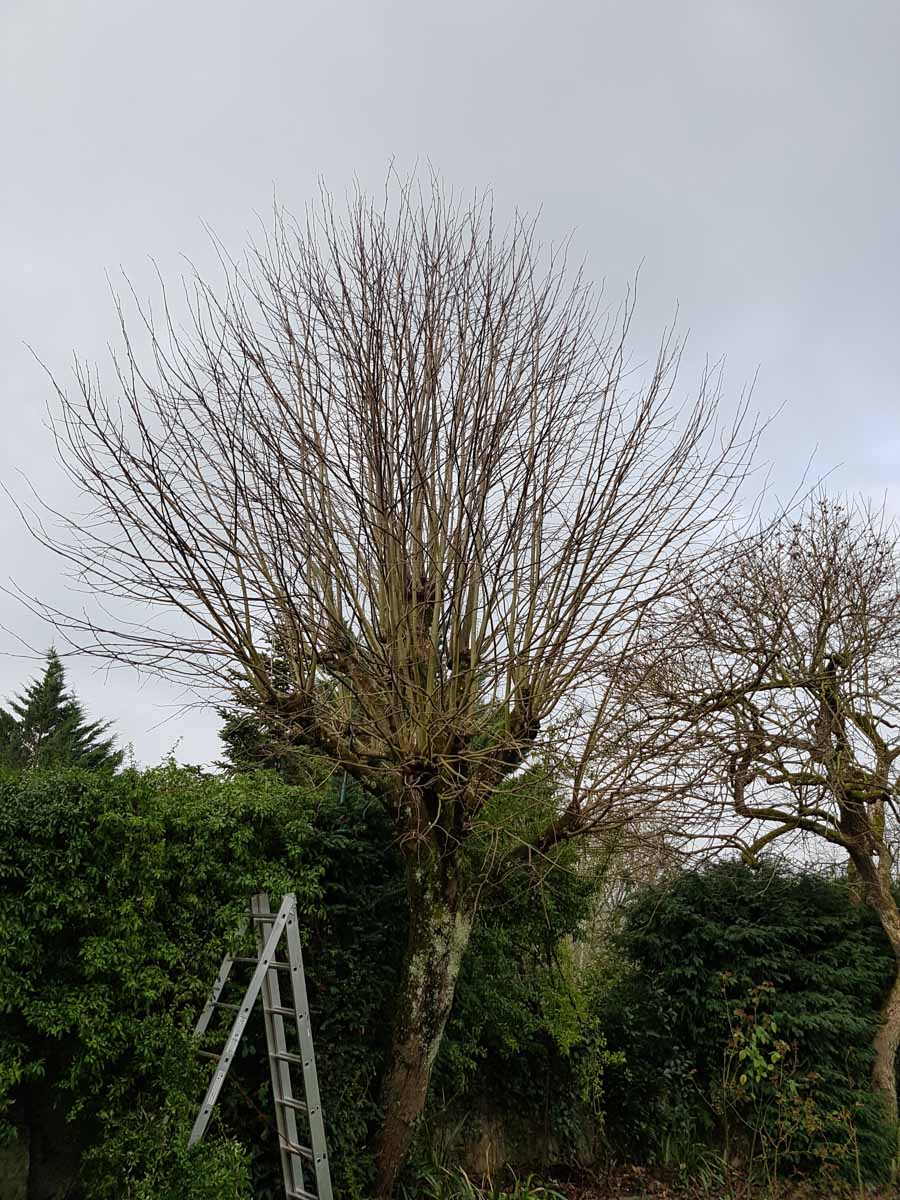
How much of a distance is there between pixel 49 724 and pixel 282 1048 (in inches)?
711

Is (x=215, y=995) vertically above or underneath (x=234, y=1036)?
above

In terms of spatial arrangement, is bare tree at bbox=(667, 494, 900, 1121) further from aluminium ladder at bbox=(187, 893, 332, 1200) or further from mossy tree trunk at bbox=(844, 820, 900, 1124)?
aluminium ladder at bbox=(187, 893, 332, 1200)

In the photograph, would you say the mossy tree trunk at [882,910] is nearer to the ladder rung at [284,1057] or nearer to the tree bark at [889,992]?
the tree bark at [889,992]

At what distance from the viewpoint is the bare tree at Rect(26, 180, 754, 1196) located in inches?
182

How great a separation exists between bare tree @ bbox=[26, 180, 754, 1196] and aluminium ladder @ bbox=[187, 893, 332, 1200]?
0.75 m

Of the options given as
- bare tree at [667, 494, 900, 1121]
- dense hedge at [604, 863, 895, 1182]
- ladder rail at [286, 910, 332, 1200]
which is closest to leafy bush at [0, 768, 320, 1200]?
ladder rail at [286, 910, 332, 1200]

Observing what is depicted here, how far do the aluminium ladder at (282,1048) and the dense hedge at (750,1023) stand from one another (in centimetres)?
342

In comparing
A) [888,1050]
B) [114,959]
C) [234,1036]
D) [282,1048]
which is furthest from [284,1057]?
[888,1050]

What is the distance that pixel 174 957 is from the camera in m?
4.20

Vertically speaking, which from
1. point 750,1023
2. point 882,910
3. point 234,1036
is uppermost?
point 882,910

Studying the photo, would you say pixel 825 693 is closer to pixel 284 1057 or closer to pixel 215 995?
pixel 284 1057

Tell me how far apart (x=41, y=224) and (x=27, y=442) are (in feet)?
4.67

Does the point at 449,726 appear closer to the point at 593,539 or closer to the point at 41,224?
the point at 593,539

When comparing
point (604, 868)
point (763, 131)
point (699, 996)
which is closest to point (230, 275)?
point (763, 131)
